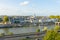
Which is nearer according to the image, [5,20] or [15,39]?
[15,39]

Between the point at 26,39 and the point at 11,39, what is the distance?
0.68 meters

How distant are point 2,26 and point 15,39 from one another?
15326mm

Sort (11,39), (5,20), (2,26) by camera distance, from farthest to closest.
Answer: (5,20), (2,26), (11,39)

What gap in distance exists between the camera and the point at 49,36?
478 centimetres

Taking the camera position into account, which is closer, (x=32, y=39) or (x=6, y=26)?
(x=32, y=39)

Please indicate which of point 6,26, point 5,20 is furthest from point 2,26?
point 5,20

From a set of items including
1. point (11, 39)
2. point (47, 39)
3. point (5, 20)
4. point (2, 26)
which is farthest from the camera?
point (5, 20)

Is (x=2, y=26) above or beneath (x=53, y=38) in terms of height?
beneath

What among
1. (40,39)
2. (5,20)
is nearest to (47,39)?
(40,39)

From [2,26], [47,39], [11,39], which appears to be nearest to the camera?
[47,39]

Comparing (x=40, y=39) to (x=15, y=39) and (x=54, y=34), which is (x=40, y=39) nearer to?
(x=15, y=39)

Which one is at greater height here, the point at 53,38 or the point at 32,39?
the point at 53,38

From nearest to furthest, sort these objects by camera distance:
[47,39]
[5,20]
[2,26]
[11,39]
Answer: [47,39], [11,39], [2,26], [5,20]

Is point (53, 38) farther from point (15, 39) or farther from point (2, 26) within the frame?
point (2, 26)
